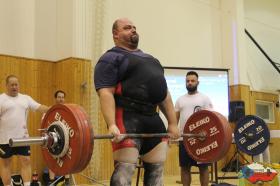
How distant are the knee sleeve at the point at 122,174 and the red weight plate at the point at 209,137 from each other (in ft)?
2.77

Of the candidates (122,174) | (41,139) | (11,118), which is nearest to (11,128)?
(11,118)

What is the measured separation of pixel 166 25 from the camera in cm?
779


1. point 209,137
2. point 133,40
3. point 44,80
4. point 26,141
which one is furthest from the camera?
point 44,80

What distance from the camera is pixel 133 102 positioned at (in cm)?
237

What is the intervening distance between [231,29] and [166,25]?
151cm

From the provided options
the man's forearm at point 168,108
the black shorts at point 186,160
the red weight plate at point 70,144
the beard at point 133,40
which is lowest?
the black shorts at point 186,160

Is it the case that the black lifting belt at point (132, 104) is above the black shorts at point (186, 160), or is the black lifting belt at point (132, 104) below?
above

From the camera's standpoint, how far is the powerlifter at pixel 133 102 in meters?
2.30

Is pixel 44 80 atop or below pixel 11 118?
atop

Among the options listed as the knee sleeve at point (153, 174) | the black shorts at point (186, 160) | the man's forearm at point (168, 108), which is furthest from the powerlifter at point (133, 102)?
the black shorts at point (186, 160)

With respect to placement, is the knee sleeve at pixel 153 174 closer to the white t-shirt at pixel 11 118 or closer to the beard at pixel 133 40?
the beard at pixel 133 40

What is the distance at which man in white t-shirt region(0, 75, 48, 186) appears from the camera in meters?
4.53

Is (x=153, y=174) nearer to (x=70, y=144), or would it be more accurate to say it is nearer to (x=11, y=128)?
(x=70, y=144)

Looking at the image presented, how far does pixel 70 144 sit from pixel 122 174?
328mm
